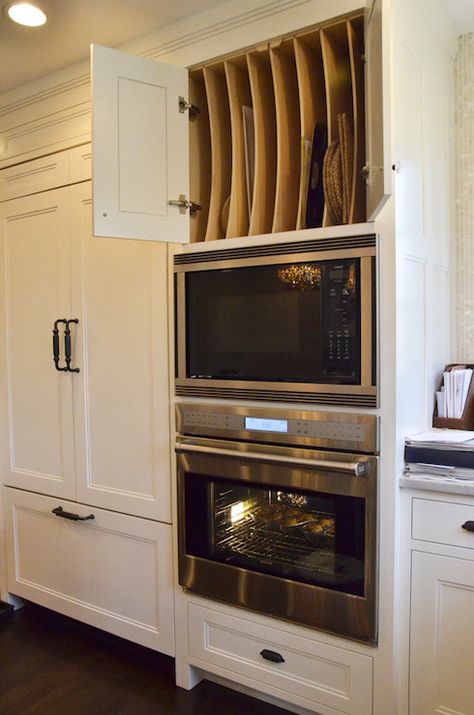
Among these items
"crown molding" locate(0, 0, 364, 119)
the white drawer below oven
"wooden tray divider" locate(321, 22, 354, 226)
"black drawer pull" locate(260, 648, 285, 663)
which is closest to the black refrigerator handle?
"crown molding" locate(0, 0, 364, 119)

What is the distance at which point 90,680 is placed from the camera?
2178mm

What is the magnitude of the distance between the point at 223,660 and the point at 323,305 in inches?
51.5

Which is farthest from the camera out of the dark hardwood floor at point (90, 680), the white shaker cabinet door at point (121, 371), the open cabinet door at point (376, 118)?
the white shaker cabinet door at point (121, 371)

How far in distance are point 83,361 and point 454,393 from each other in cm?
147

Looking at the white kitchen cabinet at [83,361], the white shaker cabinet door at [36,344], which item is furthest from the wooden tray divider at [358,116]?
the white shaker cabinet door at [36,344]

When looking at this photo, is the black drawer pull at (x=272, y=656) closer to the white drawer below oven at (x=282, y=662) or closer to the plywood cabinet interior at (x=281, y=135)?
the white drawer below oven at (x=282, y=662)

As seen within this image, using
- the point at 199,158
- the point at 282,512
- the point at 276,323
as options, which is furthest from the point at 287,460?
the point at 199,158

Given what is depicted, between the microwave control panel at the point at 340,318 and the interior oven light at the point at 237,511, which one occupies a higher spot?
the microwave control panel at the point at 340,318

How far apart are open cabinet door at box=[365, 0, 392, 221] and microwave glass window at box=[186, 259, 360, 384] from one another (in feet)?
0.84

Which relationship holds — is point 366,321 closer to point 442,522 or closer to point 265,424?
point 265,424

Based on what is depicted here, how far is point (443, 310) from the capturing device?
209cm

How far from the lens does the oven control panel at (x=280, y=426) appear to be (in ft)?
5.47

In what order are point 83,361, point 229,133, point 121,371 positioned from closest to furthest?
point 229,133 → point 121,371 → point 83,361

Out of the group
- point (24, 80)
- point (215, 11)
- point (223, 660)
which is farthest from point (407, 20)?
point (223, 660)
